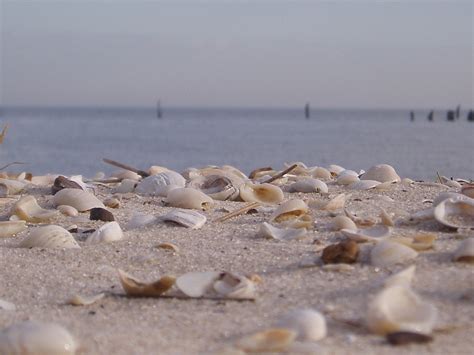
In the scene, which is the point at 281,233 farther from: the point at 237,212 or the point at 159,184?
the point at 159,184

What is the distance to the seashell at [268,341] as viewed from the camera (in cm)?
169

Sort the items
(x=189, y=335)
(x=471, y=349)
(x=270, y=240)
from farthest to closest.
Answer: (x=270, y=240) → (x=189, y=335) → (x=471, y=349)

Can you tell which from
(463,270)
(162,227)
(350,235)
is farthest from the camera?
(162,227)

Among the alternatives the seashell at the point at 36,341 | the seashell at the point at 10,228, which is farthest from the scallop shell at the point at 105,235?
the seashell at the point at 36,341

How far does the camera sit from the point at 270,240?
2881 millimetres

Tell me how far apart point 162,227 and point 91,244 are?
37 centimetres

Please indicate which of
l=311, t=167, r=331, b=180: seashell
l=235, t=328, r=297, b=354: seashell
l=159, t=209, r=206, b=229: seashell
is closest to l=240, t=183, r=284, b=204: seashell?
l=159, t=209, r=206, b=229: seashell

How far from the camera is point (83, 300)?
2.22 meters

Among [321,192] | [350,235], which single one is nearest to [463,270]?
[350,235]

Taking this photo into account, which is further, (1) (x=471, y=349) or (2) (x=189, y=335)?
(2) (x=189, y=335)

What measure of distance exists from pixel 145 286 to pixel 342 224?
1038 millimetres

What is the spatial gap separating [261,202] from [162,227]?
30.6 inches

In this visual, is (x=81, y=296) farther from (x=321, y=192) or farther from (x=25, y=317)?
(x=321, y=192)

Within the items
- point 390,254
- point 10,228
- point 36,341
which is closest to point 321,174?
point 10,228
